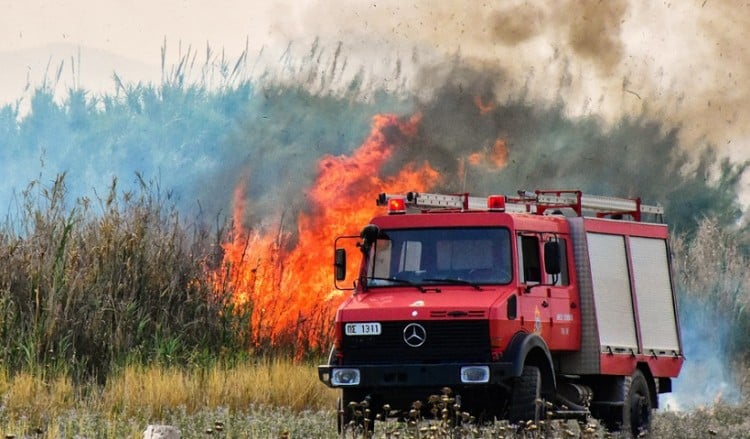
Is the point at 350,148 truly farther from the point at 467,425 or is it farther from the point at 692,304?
the point at 467,425

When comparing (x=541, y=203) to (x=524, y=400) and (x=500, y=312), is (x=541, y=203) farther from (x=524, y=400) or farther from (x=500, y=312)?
(x=524, y=400)

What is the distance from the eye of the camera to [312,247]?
27.2 m

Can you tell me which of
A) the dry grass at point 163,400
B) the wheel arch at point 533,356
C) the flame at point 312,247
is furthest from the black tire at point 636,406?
the flame at point 312,247

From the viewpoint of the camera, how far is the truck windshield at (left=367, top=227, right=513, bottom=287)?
17406 mm

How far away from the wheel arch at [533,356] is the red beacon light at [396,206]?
2.10m

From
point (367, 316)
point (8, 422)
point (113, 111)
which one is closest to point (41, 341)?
point (8, 422)

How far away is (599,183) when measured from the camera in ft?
127

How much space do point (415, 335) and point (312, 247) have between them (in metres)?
10.5

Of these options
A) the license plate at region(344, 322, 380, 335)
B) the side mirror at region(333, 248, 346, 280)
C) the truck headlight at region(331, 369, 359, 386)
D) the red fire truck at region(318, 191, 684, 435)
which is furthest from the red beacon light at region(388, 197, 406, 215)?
the truck headlight at region(331, 369, 359, 386)

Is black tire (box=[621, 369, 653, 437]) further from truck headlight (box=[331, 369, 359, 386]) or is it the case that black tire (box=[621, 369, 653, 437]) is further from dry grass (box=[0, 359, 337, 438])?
truck headlight (box=[331, 369, 359, 386])

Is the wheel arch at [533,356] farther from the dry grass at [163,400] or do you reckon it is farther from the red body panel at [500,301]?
the dry grass at [163,400]

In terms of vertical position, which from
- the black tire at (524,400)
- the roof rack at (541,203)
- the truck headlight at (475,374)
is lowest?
the black tire at (524,400)

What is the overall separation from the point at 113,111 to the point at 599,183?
38.5ft

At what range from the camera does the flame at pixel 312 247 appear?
23.2 m
